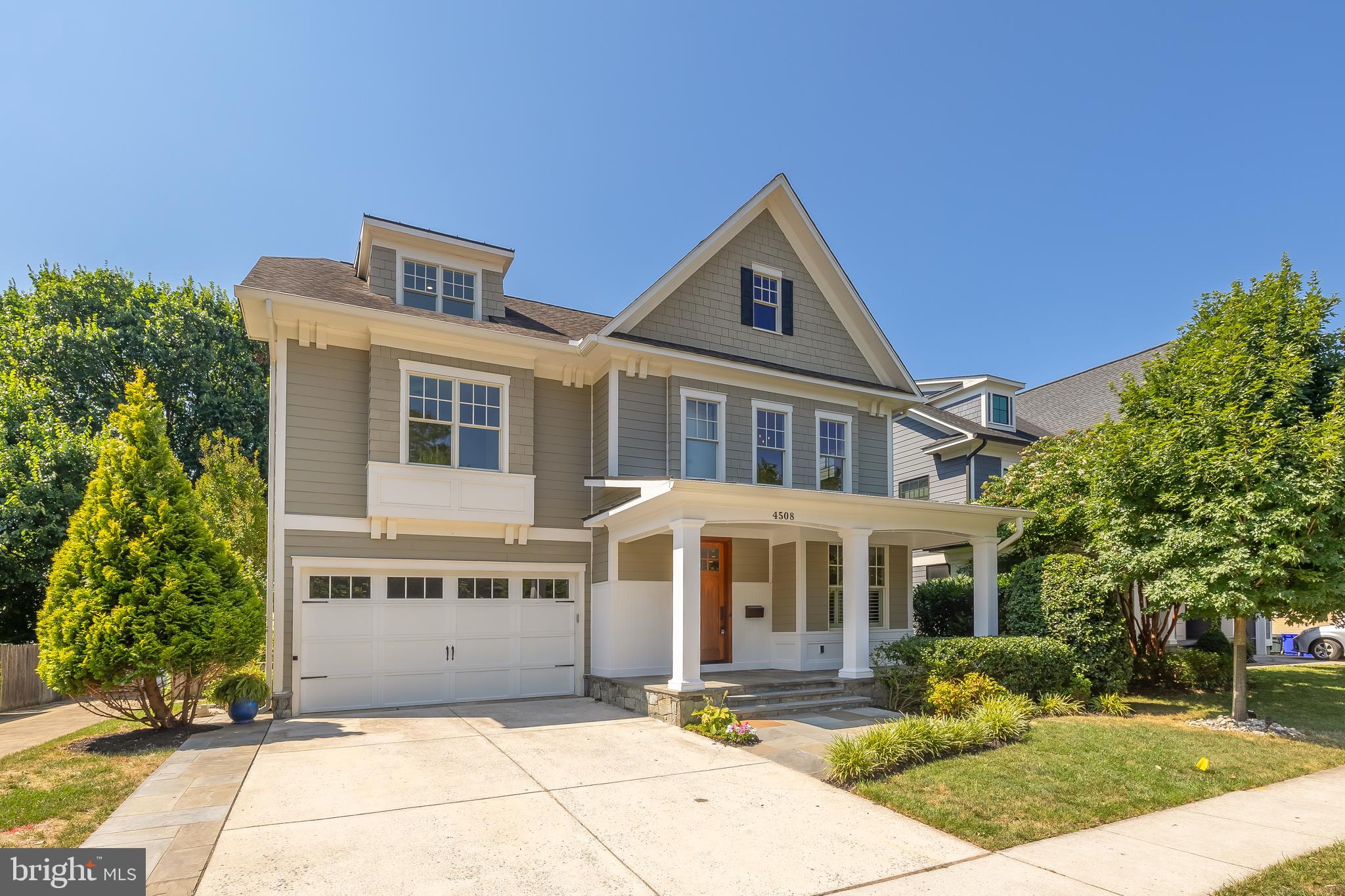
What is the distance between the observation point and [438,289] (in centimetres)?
1353

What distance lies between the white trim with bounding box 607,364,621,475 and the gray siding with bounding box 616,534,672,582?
1398mm

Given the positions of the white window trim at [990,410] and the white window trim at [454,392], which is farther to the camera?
the white window trim at [990,410]

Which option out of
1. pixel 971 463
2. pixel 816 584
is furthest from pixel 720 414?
pixel 971 463

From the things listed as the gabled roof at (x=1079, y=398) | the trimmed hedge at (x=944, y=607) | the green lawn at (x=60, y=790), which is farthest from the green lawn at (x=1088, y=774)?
the gabled roof at (x=1079, y=398)

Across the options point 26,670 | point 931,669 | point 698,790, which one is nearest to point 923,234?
point 931,669

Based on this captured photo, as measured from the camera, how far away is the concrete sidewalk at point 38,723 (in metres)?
10.2

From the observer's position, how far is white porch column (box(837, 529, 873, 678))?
12.2m

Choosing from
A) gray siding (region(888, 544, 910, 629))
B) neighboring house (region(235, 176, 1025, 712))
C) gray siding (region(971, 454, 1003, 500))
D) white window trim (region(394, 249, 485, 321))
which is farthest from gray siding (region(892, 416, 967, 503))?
white window trim (region(394, 249, 485, 321))

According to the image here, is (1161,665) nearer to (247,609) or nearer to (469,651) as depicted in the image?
(469,651)

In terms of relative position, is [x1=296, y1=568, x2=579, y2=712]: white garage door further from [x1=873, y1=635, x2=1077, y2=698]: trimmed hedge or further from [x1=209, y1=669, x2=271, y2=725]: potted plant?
[x1=873, y1=635, x2=1077, y2=698]: trimmed hedge

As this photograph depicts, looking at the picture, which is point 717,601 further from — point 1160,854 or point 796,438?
point 1160,854

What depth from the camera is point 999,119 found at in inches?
617

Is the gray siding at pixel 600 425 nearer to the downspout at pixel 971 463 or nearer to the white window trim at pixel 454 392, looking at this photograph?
the white window trim at pixel 454 392

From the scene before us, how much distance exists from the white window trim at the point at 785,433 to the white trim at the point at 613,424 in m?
2.72
